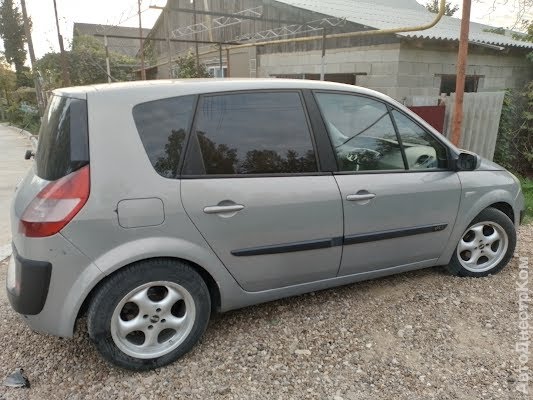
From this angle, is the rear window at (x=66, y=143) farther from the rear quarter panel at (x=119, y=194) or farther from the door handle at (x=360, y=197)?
the door handle at (x=360, y=197)

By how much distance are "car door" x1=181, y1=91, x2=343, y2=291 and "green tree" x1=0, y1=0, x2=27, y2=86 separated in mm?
41976

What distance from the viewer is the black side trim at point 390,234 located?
9.11 feet

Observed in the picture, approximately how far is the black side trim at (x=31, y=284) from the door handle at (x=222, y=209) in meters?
0.84

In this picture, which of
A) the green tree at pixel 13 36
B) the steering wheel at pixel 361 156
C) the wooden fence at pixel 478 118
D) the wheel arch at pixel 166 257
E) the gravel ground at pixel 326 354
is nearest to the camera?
the wheel arch at pixel 166 257

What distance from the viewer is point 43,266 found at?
2090mm

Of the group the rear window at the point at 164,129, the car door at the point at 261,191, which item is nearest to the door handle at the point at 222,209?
the car door at the point at 261,191

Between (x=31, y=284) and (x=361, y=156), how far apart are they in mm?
2087

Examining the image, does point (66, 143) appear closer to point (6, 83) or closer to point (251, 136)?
point (251, 136)

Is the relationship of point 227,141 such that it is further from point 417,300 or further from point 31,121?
point 31,121

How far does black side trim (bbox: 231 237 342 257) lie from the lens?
2.49m

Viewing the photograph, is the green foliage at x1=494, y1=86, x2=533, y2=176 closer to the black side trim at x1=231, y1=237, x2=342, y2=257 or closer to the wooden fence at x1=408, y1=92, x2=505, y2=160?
the wooden fence at x1=408, y1=92, x2=505, y2=160

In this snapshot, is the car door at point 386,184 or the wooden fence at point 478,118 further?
the wooden fence at point 478,118

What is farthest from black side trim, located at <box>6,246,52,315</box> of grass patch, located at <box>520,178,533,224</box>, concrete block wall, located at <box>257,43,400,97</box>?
concrete block wall, located at <box>257,43,400,97</box>

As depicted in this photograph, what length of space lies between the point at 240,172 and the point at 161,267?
691 millimetres
